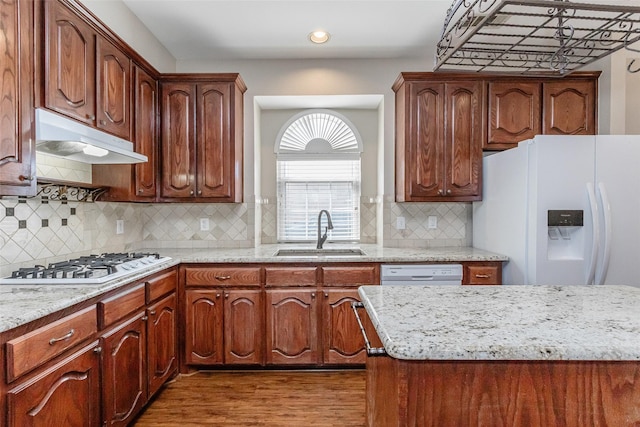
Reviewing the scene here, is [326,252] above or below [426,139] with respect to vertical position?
below

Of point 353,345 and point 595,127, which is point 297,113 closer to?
point 353,345

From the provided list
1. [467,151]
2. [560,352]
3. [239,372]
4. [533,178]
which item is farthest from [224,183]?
[560,352]

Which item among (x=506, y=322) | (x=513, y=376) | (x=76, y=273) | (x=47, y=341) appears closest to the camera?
(x=513, y=376)

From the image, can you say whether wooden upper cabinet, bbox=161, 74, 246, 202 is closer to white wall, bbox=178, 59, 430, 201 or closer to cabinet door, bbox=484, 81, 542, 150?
white wall, bbox=178, 59, 430, 201

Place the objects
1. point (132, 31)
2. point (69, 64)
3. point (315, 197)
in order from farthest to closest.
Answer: point (315, 197) → point (132, 31) → point (69, 64)

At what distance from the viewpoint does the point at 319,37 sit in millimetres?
3057

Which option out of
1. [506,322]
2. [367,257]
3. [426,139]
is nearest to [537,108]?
[426,139]

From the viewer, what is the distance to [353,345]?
9.21 feet

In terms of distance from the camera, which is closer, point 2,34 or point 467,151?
point 2,34

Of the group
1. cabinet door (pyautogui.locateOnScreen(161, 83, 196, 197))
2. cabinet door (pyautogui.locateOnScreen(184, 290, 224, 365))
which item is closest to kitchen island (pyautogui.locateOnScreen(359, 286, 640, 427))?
cabinet door (pyautogui.locateOnScreen(184, 290, 224, 365))

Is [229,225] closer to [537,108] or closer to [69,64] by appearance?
[69,64]

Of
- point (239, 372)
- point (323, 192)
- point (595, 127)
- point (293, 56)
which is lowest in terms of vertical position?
point (239, 372)

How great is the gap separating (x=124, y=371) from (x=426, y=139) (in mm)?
2625

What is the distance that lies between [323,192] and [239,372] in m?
1.82
